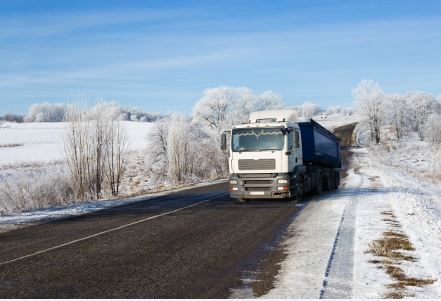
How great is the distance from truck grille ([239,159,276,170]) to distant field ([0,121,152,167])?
26460 mm

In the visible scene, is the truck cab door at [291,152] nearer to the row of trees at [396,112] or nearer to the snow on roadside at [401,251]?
the snow on roadside at [401,251]

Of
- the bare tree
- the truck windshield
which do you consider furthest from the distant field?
the truck windshield

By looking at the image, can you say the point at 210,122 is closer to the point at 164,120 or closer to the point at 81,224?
the point at 164,120

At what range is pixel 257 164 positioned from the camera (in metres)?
16.4

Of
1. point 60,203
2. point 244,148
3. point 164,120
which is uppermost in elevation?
point 164,120

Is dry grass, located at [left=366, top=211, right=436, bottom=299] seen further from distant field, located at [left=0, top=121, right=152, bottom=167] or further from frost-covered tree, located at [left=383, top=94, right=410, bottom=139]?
frost-covered tree, located at [left=383, top=94, right=410, bottom=139]

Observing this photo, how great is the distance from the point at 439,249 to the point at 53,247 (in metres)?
7.84

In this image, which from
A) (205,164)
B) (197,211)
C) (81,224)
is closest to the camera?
(81,224)

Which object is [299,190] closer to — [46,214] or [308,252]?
[308,252]

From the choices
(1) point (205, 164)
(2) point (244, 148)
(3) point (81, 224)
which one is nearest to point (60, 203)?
(3) point (81, 224)

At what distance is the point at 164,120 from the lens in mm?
53812

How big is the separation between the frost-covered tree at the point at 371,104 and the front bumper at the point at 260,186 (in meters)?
71.4

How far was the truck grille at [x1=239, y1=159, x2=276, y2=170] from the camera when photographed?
16234 millimetres

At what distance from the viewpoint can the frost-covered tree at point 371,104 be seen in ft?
276
